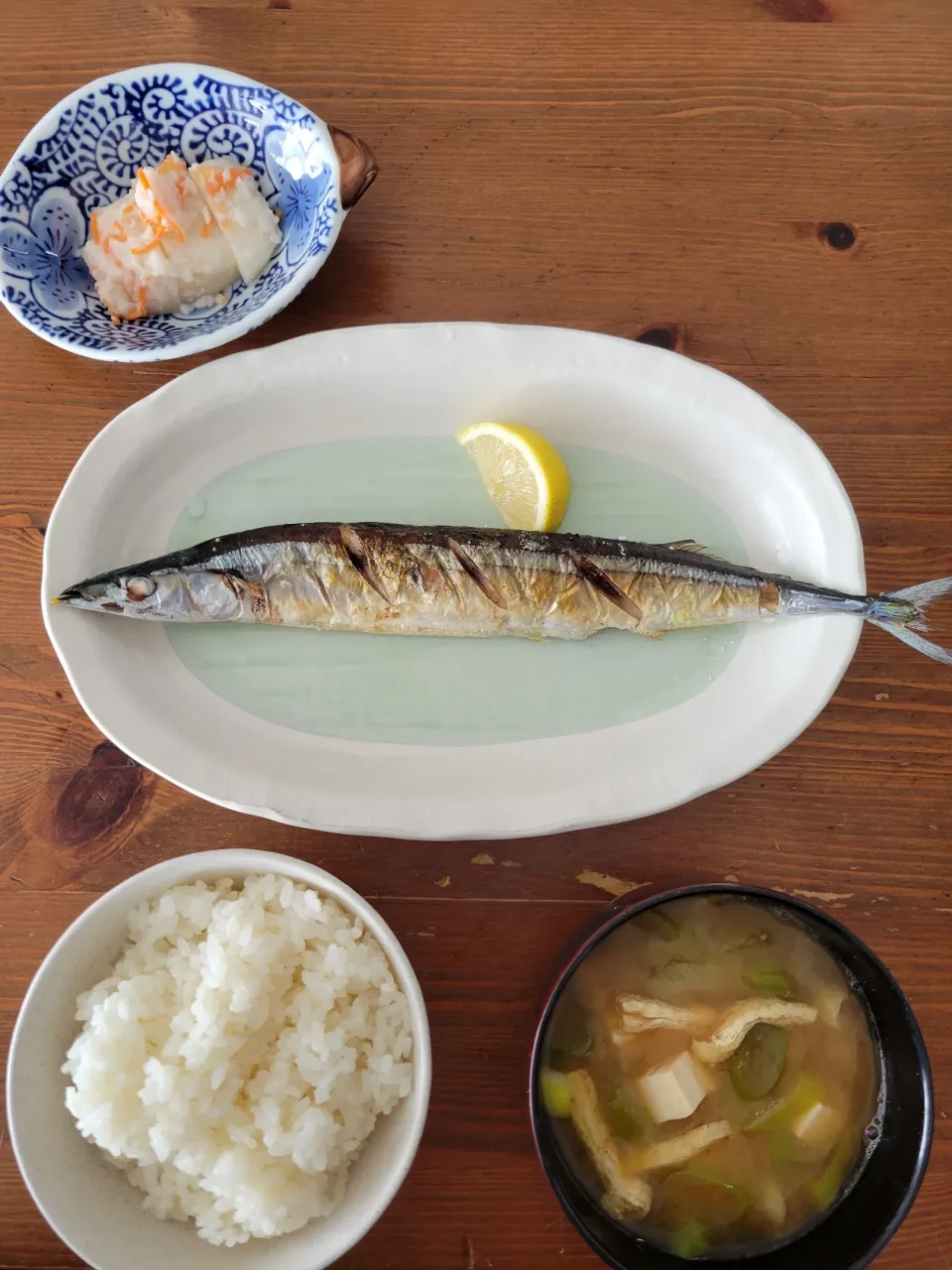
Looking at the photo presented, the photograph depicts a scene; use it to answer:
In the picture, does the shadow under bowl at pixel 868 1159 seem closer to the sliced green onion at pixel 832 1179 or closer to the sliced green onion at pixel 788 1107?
the sliced green onion at pixel 832 1179

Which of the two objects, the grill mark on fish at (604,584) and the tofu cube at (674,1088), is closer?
the tofu cube at (674,1088)

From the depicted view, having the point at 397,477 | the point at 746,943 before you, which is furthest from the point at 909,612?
the point at 397,477

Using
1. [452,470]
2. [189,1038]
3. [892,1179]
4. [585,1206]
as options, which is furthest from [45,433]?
[892,1179]

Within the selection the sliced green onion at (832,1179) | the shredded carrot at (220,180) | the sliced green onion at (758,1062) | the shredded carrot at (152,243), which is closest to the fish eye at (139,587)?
the shredded carrot at (152,243)

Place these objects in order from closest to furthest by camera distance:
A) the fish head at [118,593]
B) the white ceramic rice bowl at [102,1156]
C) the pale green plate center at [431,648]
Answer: the white ceramic rice bowl at [102,1156]
the fish head at [118,593]
the pale green plate center at [431,648]

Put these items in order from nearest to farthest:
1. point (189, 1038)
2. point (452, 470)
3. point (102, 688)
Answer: point (189, 1038) → point (102, 688) → point (452, 470)

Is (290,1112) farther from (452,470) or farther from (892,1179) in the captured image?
(452,470)
